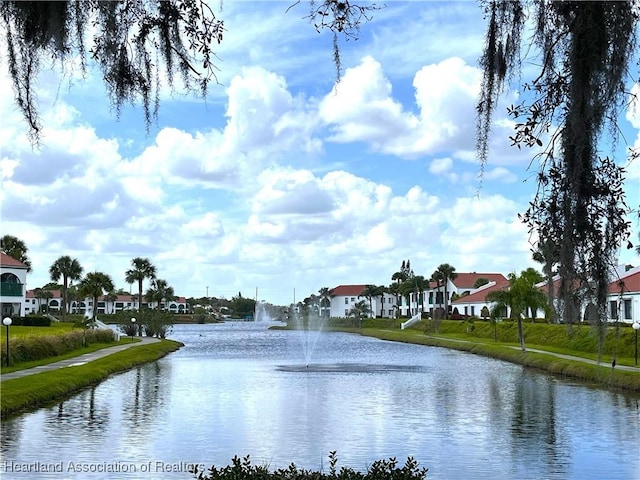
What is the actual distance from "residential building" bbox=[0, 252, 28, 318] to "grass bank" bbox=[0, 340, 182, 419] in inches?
1046

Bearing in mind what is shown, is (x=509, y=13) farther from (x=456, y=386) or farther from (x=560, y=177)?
(x=456, y=386)

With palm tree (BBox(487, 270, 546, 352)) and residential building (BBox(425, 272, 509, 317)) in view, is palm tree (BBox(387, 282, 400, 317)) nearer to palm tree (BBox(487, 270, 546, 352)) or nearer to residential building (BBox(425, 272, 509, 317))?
residential building (BBox(425, 272, 509, 317))

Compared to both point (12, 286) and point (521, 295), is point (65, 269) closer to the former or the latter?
point (12, 286)

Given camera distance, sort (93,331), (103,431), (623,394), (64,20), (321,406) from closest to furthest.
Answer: (64,20), (103,431), (321,406), (623,394), (93,331)

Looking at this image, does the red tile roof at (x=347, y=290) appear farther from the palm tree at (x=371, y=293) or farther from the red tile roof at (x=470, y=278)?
the red tile roof at (x=470, y=278)

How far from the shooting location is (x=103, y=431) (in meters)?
22.3

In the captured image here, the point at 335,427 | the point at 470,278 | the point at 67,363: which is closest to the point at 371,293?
the point at 470,278

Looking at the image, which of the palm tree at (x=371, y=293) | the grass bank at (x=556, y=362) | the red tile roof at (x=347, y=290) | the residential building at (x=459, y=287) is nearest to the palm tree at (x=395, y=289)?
the palm tree at (x=371, y=293)

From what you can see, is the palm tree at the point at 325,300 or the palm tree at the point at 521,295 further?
the palm tree at the point at 325,300

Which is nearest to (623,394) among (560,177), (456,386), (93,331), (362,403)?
(456,386)

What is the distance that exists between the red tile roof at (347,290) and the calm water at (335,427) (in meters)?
143

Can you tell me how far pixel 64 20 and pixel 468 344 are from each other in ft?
206

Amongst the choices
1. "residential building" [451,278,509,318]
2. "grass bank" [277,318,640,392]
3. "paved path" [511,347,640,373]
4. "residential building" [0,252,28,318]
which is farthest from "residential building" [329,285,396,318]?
"paved path" [511,347,640,373]

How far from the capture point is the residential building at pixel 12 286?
230ft
